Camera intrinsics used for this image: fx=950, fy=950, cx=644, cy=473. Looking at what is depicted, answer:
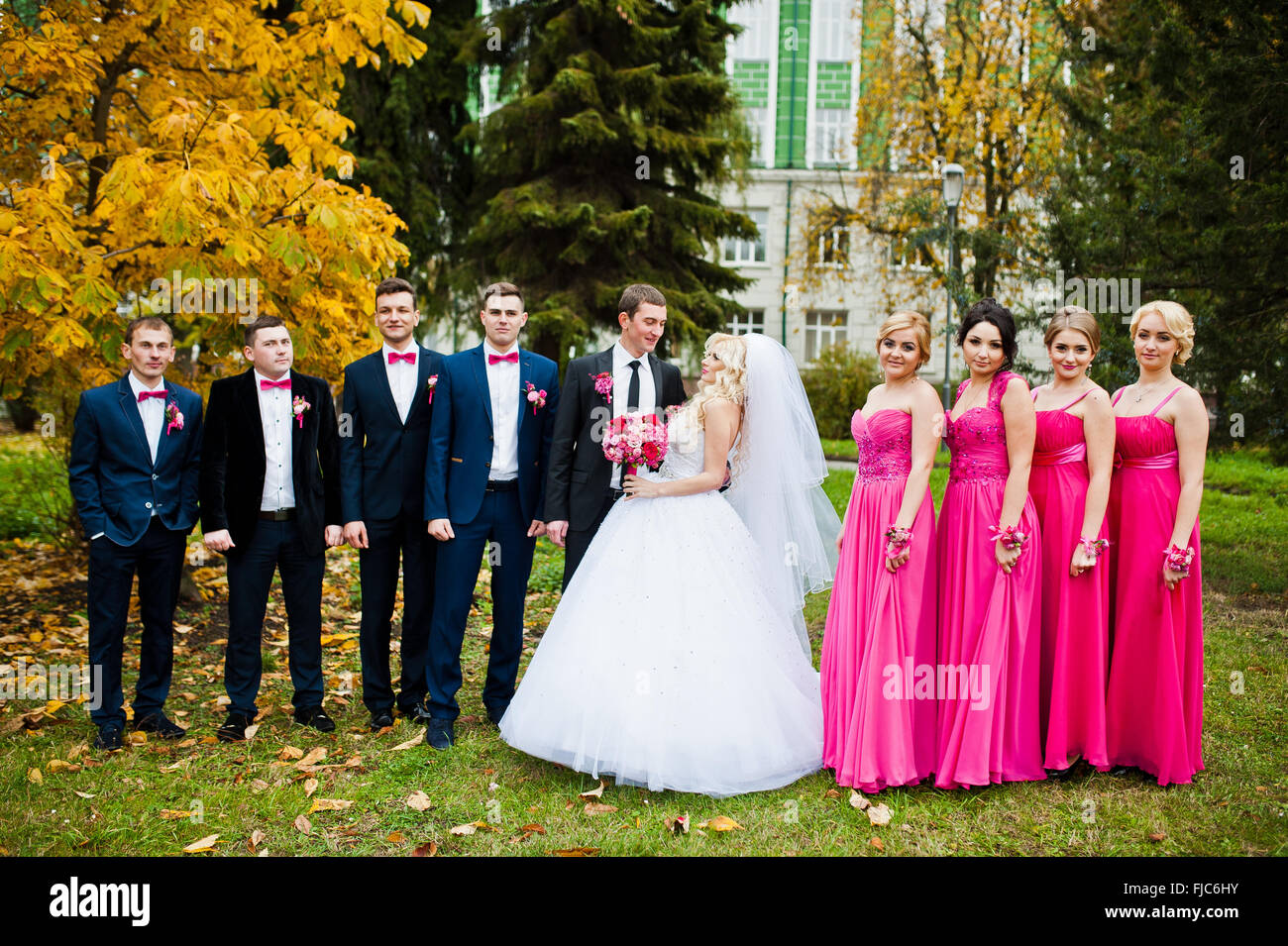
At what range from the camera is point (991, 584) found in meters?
4.53

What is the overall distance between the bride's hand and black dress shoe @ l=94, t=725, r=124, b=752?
9.66ft

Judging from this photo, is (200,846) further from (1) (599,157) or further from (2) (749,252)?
(2) (749,252)

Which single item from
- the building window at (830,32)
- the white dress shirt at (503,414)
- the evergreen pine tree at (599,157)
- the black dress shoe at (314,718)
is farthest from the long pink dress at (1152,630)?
the building window at (830,32)

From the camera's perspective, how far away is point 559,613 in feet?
15.4

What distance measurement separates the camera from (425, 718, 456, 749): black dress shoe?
494cm

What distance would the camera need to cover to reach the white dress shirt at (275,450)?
5098mm

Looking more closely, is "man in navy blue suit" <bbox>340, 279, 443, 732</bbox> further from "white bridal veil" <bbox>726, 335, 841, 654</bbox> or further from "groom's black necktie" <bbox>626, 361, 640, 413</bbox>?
"white bridal veil" <bbox>726, 335, 841, 654</bbox>

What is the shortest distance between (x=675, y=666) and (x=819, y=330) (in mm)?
23463

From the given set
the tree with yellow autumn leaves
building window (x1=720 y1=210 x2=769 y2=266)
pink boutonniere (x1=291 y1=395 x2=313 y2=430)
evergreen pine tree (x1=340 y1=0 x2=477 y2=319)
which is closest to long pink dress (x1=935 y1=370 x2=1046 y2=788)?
pink boutonniere (x1=291 y1=395 x2=313 y2=430)

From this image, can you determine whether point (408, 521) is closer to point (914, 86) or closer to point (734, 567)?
point (734, 567)

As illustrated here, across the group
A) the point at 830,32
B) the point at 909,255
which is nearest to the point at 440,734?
the point at 909,255

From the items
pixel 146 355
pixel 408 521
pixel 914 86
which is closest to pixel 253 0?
pixel 146 355

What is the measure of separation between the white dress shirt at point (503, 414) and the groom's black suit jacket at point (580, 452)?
272 mm

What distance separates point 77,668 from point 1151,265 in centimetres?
896
